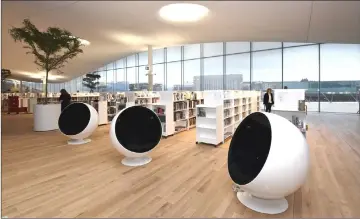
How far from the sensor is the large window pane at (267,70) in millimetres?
12461

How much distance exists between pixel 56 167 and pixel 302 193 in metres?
3.87

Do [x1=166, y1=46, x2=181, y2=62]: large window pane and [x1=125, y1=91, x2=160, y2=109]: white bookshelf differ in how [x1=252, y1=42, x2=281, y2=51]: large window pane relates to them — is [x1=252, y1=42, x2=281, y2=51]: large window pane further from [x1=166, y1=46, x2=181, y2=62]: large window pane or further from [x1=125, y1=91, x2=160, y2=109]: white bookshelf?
[x1=125, y1=91, x2=160, y2=109]: white bookshelf

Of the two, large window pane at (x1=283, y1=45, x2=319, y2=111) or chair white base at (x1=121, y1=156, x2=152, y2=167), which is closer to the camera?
chair white base at (x1=121, y1=156, x2=152, y2=167)

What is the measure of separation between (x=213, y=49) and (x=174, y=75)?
3.54 meters

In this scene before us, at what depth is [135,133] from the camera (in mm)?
4043

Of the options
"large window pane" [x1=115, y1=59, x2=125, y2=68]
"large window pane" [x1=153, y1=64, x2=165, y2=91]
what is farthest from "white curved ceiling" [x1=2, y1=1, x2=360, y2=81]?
"large window pane" [x1=115, y1=59, x2=125, y2=68]

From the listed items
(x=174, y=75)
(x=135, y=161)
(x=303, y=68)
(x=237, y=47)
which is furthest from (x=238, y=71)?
(x=135, y=161)

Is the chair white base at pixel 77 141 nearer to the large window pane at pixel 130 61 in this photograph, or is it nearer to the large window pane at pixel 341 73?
the large window pane at pixel 341 73

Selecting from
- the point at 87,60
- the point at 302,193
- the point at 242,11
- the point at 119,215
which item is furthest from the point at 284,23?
the point at 87,60

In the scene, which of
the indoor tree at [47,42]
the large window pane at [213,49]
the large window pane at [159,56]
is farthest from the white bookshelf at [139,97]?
the large window pane at [159,56]

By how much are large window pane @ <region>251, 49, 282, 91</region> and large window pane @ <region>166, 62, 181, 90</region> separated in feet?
17.5

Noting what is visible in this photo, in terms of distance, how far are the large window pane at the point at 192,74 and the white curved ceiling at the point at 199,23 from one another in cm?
502

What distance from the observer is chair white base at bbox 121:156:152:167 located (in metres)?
3.89

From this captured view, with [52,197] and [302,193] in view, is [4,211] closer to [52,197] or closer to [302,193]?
[52,197]
